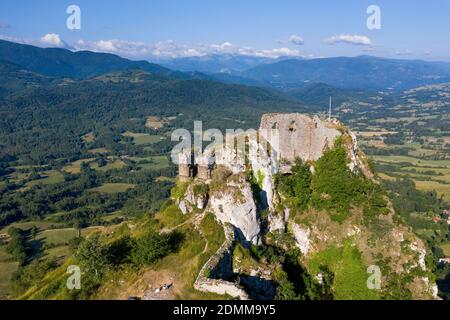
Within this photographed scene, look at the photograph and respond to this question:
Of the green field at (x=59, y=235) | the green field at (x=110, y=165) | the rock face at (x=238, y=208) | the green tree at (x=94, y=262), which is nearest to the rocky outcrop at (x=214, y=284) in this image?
the rock face at (x=238, y=208)

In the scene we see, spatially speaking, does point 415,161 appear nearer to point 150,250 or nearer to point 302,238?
point 302,238

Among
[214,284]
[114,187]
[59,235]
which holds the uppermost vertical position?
[214,284]

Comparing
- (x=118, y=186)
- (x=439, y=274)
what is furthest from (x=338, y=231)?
(x=118, y=186)

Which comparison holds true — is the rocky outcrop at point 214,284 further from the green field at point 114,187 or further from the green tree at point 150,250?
the green field at point 114,187

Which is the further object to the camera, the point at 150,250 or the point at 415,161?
the point at 415,161

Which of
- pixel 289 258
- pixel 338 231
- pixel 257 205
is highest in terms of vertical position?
pixel 257 205

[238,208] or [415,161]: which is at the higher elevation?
[238,208]

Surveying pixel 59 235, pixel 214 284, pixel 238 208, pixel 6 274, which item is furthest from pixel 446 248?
pixel 6 274

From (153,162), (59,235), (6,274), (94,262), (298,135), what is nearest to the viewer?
(94,262)
